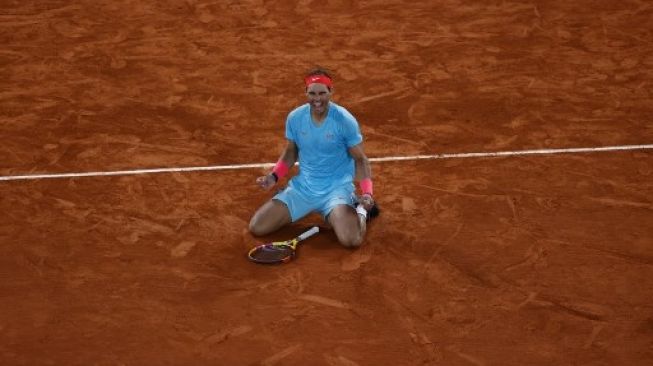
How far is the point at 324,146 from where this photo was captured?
765 cm

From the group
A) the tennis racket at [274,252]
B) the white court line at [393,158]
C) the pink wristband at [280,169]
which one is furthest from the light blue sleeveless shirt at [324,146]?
the white court line at [393,158]

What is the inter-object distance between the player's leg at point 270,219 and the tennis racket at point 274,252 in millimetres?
214

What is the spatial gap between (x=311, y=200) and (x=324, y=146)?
470mm

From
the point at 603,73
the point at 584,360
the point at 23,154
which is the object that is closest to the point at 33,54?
the point at 23,154

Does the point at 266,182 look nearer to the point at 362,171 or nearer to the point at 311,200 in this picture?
the point at 311,200

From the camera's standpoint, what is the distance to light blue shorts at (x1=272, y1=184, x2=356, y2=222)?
306 inches

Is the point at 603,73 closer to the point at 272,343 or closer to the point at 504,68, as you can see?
the point at 504,68

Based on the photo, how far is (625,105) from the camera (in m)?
9.74

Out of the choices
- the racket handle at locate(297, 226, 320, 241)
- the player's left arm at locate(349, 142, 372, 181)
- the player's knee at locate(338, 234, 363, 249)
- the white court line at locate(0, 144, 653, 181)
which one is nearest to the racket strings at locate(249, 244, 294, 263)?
the racket handle at locate(297, 226, 320, 241)

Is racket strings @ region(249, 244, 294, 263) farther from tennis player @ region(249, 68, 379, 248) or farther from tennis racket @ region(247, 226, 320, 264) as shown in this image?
tennis player @ region(249, 68, 379, 248)

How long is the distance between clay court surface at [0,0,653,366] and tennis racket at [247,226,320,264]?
67 millimetres

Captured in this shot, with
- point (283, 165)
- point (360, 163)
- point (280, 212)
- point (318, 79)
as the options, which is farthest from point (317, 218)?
point (318, 79)

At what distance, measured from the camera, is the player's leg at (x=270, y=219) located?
7773 millimetres

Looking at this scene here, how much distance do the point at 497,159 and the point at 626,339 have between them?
2686 millimetres
